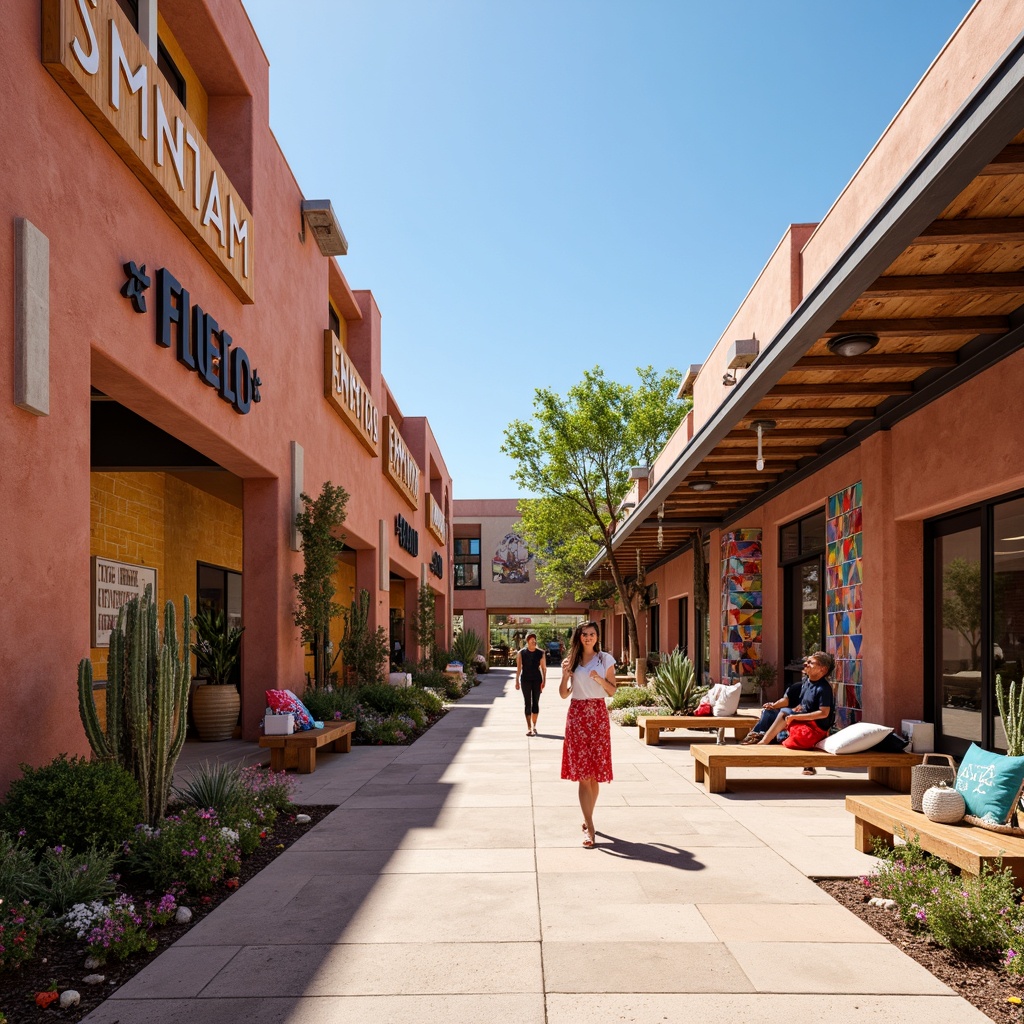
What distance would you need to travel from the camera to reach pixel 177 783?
8.91 meters

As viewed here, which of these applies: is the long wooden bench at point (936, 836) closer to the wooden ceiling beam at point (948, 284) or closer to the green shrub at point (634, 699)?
the wooden ceiling beam at point (948, 284)

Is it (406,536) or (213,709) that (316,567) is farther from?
(406,536)

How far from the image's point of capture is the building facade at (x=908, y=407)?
5719 mm

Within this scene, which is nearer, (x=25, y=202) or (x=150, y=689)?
(x=25, y=202)

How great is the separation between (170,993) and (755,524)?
14.8 metres

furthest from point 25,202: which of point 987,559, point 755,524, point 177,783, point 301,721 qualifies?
point 755,524

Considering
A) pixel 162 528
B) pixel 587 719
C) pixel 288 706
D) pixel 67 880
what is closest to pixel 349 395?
pixel 162 528

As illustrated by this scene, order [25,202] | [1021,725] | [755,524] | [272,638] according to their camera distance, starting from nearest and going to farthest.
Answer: [25,202]
[1021,725]
[272,638]
[755,524]

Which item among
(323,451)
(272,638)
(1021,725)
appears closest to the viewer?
(1021,725)

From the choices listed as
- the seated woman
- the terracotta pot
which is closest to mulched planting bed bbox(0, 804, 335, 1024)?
the seated woman

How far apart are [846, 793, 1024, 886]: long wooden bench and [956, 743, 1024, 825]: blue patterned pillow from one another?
110 millimetres

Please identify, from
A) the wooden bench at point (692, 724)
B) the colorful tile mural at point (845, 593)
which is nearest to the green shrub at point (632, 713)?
the wooden bench at point (692, 724)

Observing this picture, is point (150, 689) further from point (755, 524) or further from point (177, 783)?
point (755, 524)

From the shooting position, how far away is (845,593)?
1231 centimetres
